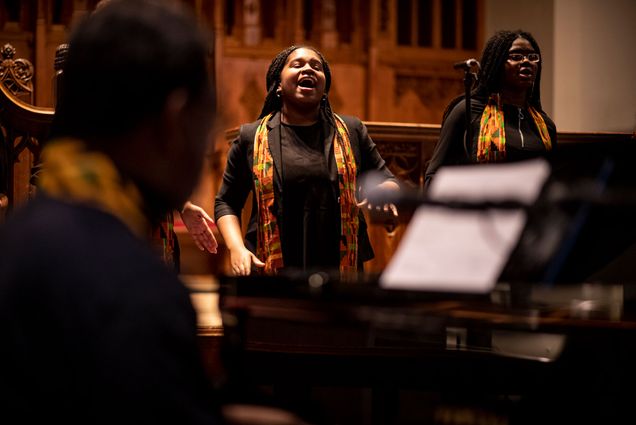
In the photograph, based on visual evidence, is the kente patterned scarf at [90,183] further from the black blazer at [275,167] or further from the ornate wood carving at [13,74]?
the ornate wood carving at [13,74]

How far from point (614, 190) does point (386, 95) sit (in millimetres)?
5974

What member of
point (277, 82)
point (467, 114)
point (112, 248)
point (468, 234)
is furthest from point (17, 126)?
point (112, 248)

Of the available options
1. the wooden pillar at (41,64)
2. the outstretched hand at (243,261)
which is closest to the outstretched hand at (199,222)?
the outstretched hand at (243,261)

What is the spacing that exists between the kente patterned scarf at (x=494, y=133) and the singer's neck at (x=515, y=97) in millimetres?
38

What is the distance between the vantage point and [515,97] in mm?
4113

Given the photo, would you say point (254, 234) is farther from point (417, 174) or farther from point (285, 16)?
point (285, 16)

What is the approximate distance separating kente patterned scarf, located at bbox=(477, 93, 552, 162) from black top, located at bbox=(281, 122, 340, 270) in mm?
731

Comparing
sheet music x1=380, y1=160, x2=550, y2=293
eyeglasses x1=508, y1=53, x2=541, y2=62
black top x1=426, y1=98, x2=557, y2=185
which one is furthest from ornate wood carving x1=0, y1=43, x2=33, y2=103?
sheet music x1=380, y1=160, x2=550, y2=293

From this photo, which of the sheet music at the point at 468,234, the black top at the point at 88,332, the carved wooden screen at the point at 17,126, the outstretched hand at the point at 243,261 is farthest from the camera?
the carved wooden screen at the point at 17,126

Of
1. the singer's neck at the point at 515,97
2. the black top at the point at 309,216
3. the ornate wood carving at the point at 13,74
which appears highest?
the ornate wood carving at the point at 13,74

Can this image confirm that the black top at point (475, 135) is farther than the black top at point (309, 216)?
Yes

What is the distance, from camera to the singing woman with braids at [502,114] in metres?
3.92

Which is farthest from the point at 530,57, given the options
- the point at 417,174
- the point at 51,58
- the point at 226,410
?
the point at 51,58

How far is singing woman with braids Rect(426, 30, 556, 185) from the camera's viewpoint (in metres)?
3.92
